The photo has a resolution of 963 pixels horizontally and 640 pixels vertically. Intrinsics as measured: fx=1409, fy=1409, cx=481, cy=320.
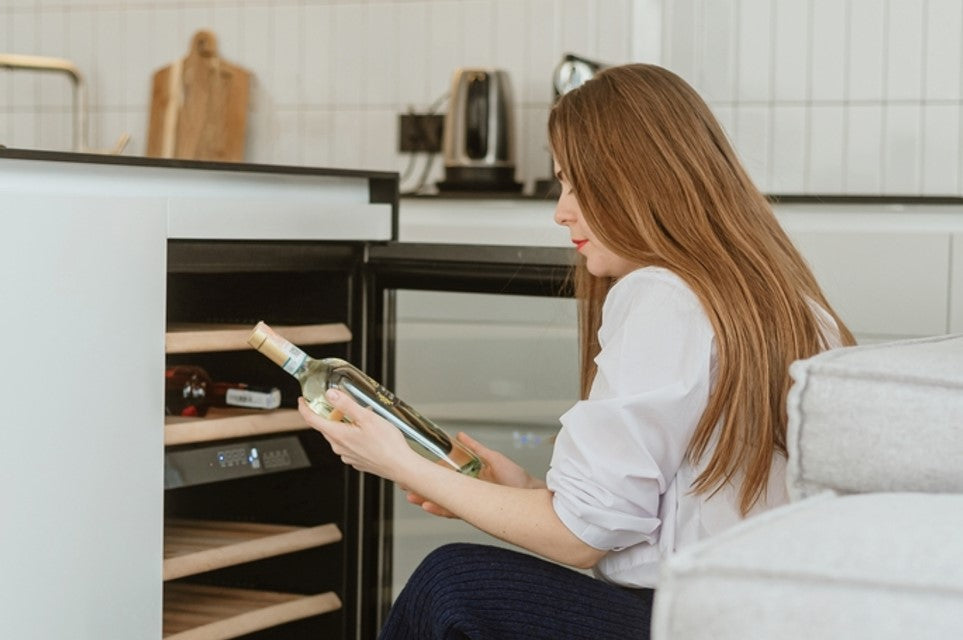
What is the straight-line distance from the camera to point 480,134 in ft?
8.95

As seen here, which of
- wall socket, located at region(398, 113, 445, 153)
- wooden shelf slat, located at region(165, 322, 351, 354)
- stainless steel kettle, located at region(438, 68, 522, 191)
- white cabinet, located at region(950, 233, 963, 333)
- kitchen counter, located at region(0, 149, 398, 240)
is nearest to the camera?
kitchen counter, located at region(0, 149, 398, 240)

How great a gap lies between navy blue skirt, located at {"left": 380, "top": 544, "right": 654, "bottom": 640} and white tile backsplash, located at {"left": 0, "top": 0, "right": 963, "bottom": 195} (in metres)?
1.33

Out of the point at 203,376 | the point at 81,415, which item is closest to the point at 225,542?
the point at 203,376

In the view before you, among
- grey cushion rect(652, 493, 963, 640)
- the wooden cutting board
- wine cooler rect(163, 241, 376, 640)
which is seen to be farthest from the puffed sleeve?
the wooden cutting board

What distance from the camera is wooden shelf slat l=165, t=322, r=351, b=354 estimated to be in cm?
167

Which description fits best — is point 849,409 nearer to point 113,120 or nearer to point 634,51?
point 634,51

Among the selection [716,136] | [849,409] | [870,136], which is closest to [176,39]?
[870,136]

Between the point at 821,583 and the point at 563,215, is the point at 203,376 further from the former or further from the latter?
the point at 821,583

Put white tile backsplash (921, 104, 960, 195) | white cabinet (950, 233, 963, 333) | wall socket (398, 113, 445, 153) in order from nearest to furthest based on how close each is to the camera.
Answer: white cabinet (950, 233, 963, 333) < white tile backsplash (921, 104, 960, 195) < wall socket (398, 113, 445, 153)

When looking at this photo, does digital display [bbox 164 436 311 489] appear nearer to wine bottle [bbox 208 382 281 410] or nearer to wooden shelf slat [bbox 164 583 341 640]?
wine bottle [bbox 208 382 281 410]

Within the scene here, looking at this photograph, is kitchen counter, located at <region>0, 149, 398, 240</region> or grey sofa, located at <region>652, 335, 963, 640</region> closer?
grey sofa, located at <region>652, 335, 963, 640</region>

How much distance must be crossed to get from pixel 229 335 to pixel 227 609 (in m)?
0.40

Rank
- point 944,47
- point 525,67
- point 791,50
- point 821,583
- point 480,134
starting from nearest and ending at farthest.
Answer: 1. point 821,583
2. point 944,47
3. point 791,50
4. point 480,134
5. point 525,67

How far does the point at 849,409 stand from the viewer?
93 cm
